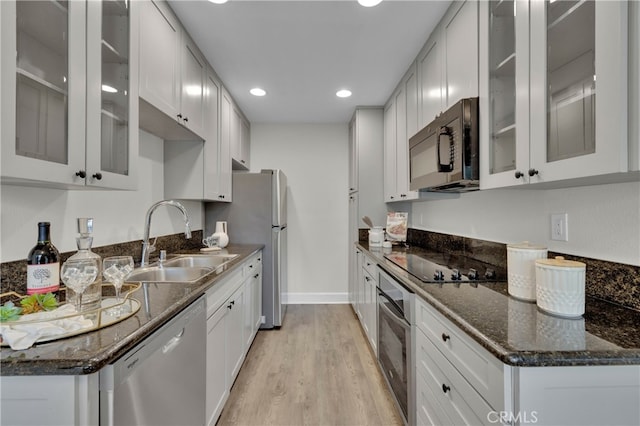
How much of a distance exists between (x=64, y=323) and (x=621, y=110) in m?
1.68

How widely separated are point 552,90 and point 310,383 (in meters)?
2.20

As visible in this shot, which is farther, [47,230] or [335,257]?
[335,257]

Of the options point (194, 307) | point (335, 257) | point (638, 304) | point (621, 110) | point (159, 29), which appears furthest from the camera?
point (335, 257)

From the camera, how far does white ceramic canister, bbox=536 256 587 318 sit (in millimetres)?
928

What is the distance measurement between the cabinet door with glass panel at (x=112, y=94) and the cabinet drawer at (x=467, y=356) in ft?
4.84

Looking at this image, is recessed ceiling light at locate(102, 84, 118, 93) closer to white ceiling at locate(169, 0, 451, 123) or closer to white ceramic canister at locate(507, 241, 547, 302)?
white ceiling at locate(169, 0, 451, 123)

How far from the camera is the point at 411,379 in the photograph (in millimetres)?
1445

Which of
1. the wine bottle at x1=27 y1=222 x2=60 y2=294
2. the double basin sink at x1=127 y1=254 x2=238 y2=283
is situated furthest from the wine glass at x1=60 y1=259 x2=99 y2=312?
the double basin sink at x1=127 y1=254 x2=238 y2=283

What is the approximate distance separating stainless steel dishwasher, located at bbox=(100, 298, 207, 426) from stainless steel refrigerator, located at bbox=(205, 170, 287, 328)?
1651 mm

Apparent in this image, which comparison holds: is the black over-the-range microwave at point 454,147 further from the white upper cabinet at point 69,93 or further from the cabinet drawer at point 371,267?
the white upper cabinet at point 69,93

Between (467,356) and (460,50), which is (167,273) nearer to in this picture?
(467,356)

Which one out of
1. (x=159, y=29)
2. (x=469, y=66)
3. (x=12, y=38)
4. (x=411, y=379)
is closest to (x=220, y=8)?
(x=159, y=29)

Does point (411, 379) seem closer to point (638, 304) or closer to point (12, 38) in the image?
point (638, 304)

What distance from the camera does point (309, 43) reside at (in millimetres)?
2105
